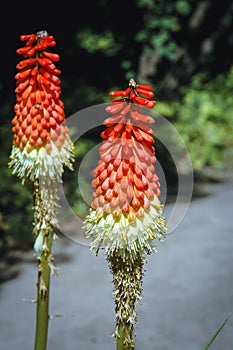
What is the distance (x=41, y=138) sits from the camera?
260 centimetres

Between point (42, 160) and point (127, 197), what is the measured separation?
0.66 m

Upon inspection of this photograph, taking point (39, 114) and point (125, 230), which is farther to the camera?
point (39, 114)

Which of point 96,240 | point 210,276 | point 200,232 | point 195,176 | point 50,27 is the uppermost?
point 50,27

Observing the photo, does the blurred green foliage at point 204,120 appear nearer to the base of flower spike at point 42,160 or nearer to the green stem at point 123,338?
the base of flower spike at point 42,160

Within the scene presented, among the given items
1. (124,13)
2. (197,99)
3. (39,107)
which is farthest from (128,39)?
(39,107)

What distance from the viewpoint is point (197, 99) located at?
11.0m

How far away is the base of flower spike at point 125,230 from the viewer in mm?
2114

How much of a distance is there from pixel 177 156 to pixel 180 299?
455 cm

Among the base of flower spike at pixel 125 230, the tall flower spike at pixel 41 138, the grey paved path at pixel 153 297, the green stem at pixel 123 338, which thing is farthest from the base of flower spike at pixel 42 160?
the grey paved path at pixel 153 297

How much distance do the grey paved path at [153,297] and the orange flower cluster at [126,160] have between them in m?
2.74

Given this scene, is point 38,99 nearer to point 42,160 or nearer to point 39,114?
point 39,114

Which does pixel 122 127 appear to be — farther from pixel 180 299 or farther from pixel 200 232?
pixel 200 232

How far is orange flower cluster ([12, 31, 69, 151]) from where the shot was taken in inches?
99.0

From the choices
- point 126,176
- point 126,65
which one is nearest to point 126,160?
point 126,176
